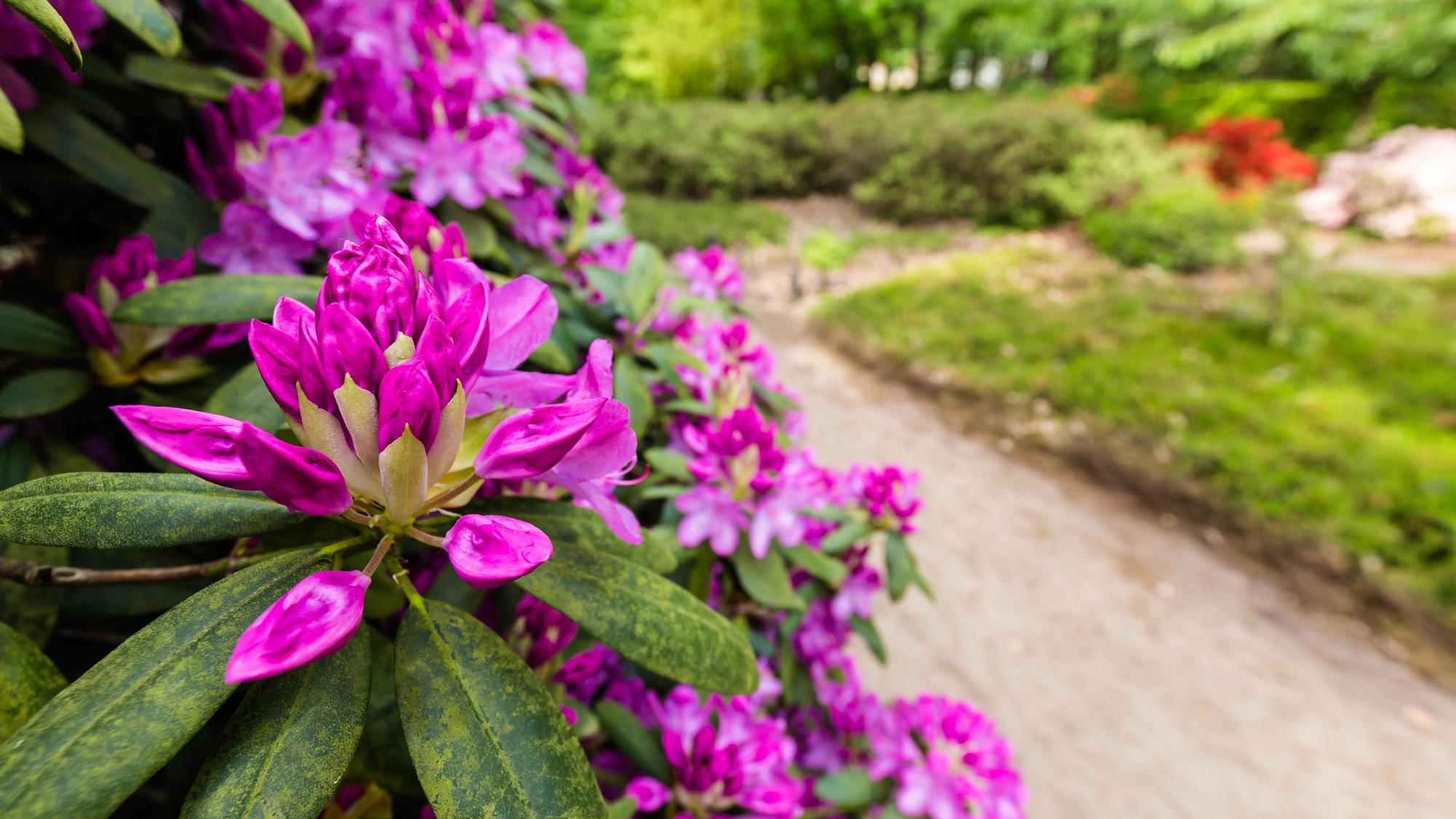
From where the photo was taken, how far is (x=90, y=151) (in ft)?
2.42

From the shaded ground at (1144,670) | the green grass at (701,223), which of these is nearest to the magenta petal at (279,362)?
the shaded ground at (1144,670)

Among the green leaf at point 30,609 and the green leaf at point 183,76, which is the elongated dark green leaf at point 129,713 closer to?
the green leaf at point 30,609

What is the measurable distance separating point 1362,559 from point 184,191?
460 centimetres

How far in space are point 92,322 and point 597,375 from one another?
61 cm

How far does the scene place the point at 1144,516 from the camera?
3.74m

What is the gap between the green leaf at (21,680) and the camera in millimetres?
452

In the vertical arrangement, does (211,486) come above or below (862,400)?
above

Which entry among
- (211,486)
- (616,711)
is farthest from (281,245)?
(616,711)

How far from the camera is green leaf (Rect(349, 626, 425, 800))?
2.06 ft

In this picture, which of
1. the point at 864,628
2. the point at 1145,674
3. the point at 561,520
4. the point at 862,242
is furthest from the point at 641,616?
the point at 862,242

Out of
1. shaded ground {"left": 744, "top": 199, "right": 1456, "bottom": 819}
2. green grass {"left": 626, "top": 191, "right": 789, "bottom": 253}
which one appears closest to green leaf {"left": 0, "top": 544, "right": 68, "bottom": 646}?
shaded ground {"left": 744, "top": 199, "right": 1456, "bottom": 819}

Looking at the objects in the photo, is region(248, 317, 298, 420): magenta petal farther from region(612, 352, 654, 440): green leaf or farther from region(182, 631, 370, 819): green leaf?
region(612, 352, 654, 440): green leaf

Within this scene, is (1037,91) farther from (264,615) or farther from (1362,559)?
(264,615)

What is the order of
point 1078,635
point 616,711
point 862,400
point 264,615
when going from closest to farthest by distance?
point 264,615 < point 616,711 < point 1078,635 < point 862,400
